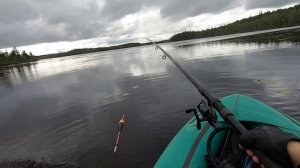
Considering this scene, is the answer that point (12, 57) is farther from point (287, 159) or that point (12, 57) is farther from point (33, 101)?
point (287, 159)

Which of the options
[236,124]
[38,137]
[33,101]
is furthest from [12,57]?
[236,124]

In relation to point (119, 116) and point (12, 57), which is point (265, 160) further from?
point (12, 57)

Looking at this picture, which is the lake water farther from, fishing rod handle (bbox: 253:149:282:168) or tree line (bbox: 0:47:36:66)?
tree line (bbox: 0:47:36:66)

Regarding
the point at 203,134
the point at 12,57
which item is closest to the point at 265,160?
the point at 203,134

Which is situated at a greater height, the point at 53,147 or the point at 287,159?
the point at 287,159

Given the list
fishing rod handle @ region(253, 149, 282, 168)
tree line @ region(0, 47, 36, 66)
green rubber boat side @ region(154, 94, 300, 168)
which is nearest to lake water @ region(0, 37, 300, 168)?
green rubber boat side @ region(154, 94, 300, 168)

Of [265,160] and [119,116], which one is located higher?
[265,160]

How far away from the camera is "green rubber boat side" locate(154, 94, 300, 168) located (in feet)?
11.1

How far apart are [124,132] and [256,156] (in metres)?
6.72

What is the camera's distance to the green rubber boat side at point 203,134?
340 centimetres

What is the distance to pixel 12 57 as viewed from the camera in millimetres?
127688

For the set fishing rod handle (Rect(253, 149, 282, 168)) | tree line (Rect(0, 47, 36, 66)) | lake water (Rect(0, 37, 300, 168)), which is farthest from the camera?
tree line (Rect(0, 47, 36, 66))

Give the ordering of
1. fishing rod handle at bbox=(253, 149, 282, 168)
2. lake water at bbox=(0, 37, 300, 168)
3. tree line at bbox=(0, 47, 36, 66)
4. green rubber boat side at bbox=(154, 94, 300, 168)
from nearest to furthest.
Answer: fishing rod handle at bbox=(253, 149, 282, 168) → green rubber boat side at bbox=(154, 94, 300, 168) → lake water at bbox=(0, 37, 300, 168) → tree line at bbox=(0, 47, 36, 66)

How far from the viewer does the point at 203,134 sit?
12.5 ft
